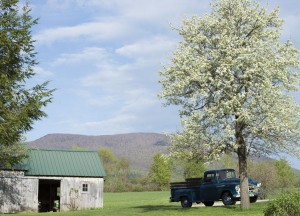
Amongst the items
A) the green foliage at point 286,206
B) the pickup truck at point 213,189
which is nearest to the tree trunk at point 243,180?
the pickup truck at point 213,189

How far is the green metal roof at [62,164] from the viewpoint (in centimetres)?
4225

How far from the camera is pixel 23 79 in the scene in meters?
28.3

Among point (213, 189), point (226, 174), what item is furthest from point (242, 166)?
point (213, 189)

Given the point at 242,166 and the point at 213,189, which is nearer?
the point at 242,166

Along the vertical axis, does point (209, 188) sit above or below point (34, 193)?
above

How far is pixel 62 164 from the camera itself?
144ft

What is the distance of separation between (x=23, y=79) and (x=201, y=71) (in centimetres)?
1126

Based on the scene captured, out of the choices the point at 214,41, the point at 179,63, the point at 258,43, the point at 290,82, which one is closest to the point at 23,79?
the point at 179,63

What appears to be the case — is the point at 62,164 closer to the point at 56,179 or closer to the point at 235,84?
the point at 56,179

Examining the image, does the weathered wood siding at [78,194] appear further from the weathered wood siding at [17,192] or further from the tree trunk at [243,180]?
the tree trunk at [243,180]

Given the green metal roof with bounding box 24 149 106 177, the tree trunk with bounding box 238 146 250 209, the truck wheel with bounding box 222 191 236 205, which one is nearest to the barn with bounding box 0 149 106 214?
the green metal roof with bounding box 24 149 106 177

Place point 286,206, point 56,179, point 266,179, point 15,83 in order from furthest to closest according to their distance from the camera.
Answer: point 266,179, point 56,179, point 15,83, point 286,206

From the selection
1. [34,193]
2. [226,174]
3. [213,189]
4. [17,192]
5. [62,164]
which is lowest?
[34,193]

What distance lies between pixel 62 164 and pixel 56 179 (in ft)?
6.58
